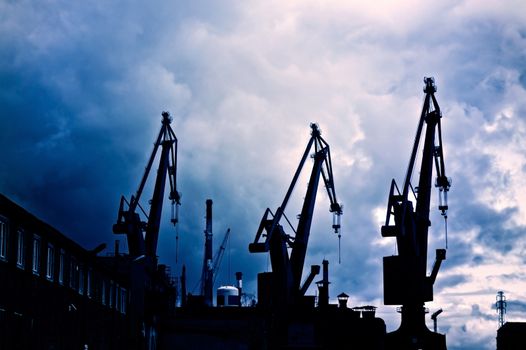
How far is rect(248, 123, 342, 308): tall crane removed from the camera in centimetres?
7944

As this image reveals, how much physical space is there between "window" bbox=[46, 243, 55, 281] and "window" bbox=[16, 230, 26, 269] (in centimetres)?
380

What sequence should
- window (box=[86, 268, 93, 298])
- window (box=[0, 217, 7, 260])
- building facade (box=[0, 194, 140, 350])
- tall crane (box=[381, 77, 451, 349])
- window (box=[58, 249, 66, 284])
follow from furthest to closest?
tall crane (box=[381, 77, 451, 349]), window (box=[86, 268, 93, 298]), window (box=[58, 249, 66, 284]), building facade (box=[0, 194, 140, 350]), window (box=[0, 217, 7, 260])

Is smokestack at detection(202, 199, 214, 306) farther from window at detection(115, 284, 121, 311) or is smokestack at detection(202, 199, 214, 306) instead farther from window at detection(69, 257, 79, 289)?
window at detection(69, 257, 79, 289)

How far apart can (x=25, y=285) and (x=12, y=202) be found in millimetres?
3976

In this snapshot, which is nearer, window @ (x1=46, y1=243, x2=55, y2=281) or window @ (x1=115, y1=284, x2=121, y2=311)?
window @ (x1=46, y1=243, x2=55, y2=281)

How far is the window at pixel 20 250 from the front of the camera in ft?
120

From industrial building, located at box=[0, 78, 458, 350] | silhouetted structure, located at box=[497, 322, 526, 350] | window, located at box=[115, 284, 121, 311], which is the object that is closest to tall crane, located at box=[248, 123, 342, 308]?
industrial building, located at box=[0, 78, 458, 350]

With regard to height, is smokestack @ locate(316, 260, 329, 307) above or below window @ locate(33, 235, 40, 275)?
above

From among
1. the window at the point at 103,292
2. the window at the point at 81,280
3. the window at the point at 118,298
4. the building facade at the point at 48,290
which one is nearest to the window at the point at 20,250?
the building facade at the point at 48,290

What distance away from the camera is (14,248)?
36031 millimetres

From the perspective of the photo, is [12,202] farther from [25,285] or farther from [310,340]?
[310,340]

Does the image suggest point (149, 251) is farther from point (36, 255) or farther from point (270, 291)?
point (36, 255)

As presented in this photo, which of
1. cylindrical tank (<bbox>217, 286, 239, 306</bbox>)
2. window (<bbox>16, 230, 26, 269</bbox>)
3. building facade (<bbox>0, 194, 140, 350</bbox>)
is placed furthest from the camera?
cylindrical tank (<bbox>217, 286, 239, 306</bbox>)

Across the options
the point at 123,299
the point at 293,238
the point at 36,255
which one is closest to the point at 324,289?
the point at 293,238
